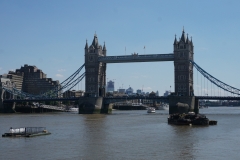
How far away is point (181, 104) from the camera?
103062 millimetres

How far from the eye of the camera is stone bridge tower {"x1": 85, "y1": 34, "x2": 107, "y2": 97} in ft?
391

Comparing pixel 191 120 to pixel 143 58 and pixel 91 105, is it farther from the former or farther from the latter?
pixel 91 105

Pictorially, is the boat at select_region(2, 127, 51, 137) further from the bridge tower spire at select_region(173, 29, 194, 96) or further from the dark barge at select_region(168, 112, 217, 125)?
the bridge tower spire at select_region(173, 29, 194, 96)

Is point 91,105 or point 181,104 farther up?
point 181,104

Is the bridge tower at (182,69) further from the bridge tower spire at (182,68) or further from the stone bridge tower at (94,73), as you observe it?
the stone bridge tower at (94,73)

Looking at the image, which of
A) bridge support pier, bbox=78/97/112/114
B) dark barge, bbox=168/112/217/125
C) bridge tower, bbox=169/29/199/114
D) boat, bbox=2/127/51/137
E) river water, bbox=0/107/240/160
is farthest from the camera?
bridge tower, bbox=169/29/199/114

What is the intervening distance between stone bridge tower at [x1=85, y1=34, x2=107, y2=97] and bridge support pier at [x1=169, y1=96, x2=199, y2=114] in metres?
23.0

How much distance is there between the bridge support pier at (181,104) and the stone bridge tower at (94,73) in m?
23.0

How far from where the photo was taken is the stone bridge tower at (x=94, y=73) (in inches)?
4692

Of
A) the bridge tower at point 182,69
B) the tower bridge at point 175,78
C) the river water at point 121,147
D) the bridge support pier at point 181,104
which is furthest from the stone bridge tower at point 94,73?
the river water at point 121,147

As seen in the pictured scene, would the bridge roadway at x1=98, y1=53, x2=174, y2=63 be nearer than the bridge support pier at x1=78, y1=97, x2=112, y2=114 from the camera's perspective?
Yes

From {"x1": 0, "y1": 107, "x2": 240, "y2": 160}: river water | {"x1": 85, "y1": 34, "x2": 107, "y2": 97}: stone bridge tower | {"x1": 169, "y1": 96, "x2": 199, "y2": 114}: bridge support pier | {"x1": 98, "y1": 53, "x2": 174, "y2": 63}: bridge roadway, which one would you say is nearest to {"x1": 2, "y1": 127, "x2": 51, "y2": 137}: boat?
{"x1": 0, "y1": 107, "x2": 240, "y2": 160}: river water

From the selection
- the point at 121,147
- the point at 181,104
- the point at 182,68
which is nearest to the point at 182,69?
the point at 182,68

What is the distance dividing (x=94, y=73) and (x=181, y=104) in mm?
28278
